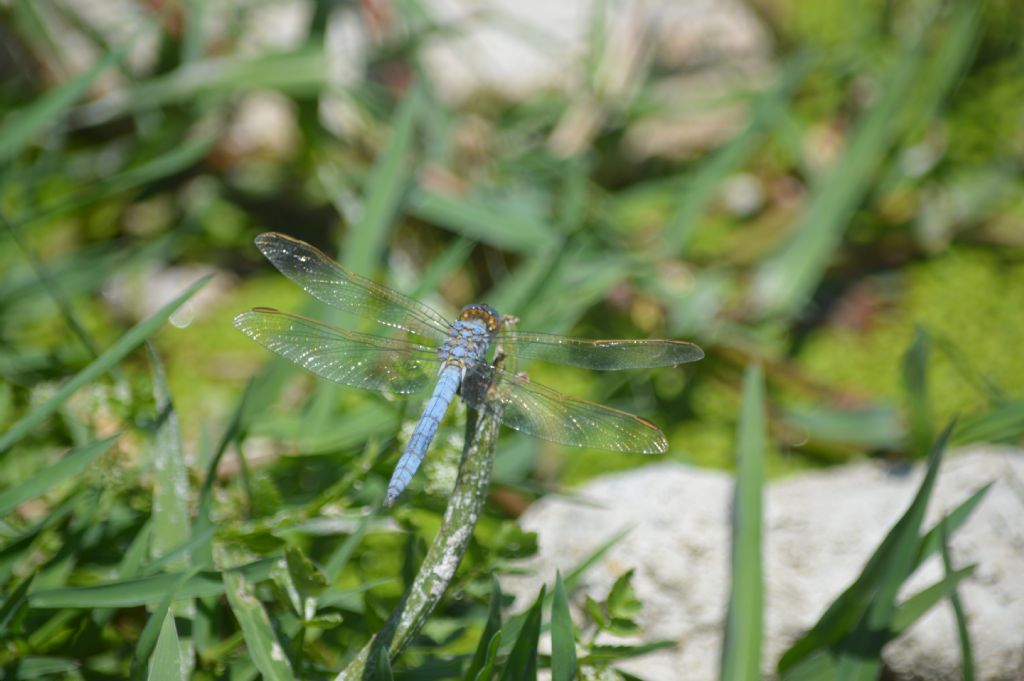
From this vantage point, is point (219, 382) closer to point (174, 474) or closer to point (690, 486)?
point (174, 474)

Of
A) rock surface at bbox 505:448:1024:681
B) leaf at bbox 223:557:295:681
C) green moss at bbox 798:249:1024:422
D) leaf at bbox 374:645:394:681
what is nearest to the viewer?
leaf at bbox 374:645:394:681

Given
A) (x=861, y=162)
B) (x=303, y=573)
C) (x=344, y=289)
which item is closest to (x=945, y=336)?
(x=861, y=162)

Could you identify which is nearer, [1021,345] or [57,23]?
[1021,345]

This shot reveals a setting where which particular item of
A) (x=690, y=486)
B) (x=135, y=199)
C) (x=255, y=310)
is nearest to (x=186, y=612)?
(x=255, y=310)

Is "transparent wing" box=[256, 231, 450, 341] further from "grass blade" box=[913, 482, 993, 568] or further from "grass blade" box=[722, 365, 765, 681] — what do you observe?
"grass blade" box=[913, 482, 993, 568]

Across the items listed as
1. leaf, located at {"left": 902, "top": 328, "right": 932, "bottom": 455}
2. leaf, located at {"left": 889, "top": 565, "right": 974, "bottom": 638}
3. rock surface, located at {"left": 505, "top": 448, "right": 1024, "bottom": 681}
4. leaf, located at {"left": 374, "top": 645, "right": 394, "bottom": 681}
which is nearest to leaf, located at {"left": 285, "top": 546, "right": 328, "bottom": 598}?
leaf, located at {"left": 374, "top": 645, "right": 394, "bottom": 681}

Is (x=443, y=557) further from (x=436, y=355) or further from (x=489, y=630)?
(x=436, y=355)
